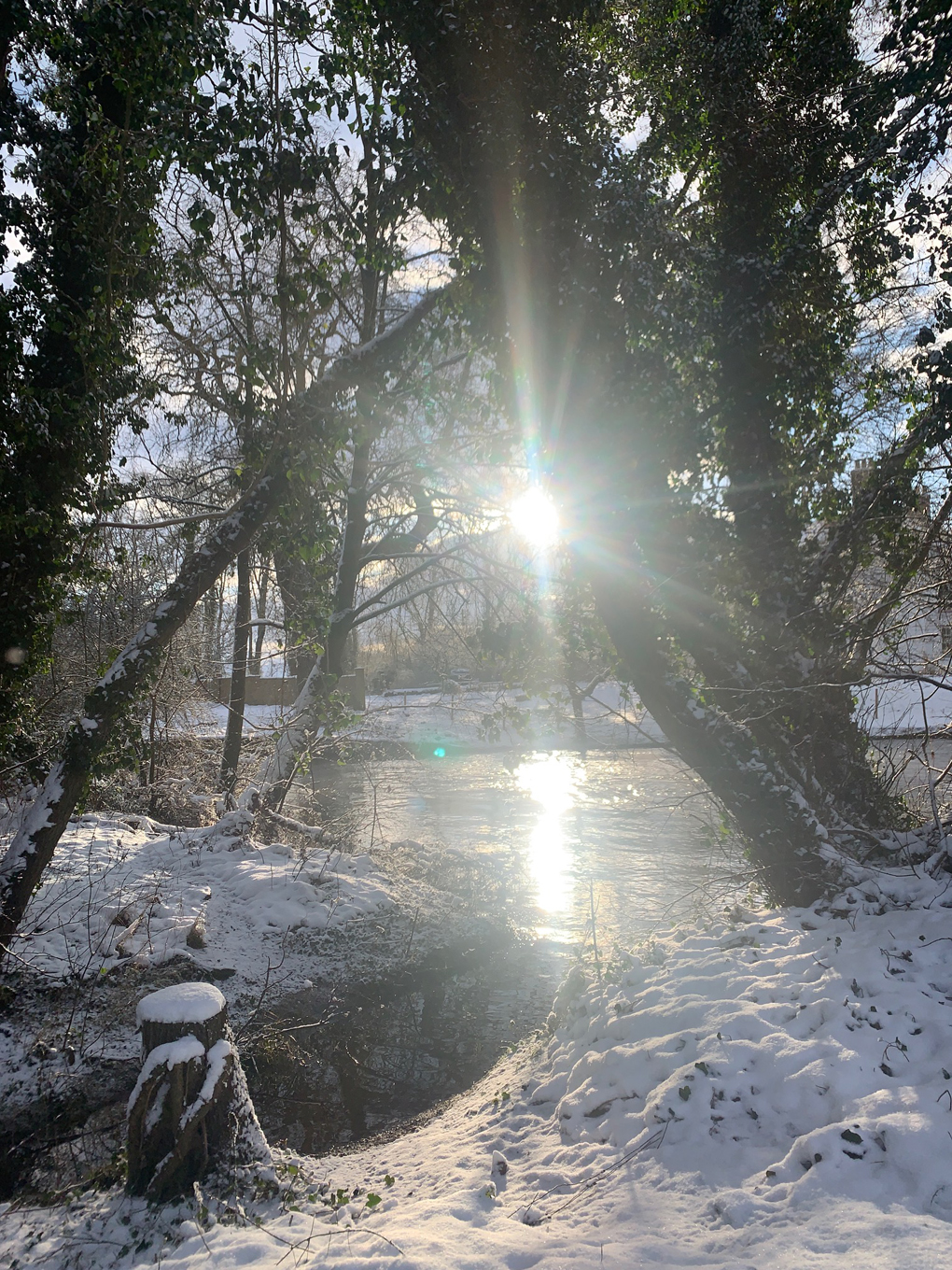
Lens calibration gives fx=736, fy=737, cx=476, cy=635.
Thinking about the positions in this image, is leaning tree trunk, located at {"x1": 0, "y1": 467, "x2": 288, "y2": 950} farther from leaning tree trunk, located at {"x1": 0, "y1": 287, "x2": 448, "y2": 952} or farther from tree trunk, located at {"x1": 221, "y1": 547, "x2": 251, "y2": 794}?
tree trunk, located at {"x1": 221, "y1": 547, "x2": 251, "y2": 794}

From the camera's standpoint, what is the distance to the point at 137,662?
20.8 ft

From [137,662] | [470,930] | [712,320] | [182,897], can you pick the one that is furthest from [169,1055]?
[712,320]

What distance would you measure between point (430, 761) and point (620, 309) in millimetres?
17167

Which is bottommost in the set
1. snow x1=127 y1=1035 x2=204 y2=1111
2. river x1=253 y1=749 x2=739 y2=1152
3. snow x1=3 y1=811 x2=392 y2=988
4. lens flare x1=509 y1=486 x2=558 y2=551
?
river x1=253 y1=749 x2=739 y2=1152

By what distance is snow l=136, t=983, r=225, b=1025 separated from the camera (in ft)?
12.5

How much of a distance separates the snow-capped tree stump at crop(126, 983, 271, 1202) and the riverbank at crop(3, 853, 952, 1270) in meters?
0.15

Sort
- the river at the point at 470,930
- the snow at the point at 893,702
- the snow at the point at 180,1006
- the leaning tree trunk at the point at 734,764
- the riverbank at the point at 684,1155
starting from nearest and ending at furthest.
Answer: the riverbank at the point at 684,1155 → the snow at the point at 180,1006 → the snow at the point at 893,702 → the river at the point at 470,930 → the leaning tree trunk at the point at 734,764

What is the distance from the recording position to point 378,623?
17719 mm

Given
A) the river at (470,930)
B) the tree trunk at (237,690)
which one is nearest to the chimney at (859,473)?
the river at (470,930)

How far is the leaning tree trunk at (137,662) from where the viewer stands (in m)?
5.64

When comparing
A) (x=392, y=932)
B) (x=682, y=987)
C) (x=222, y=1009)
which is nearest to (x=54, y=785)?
(x=222, y=1009)

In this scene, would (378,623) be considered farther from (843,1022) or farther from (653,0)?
(843,1022)

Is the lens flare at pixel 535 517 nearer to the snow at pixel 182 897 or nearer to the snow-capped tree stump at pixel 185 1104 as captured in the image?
the snow-capped tree stump at pixel 185 1104

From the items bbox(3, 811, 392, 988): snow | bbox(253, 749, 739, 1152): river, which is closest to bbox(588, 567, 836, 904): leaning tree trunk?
bbox(253, 749, 739, 1152): river
